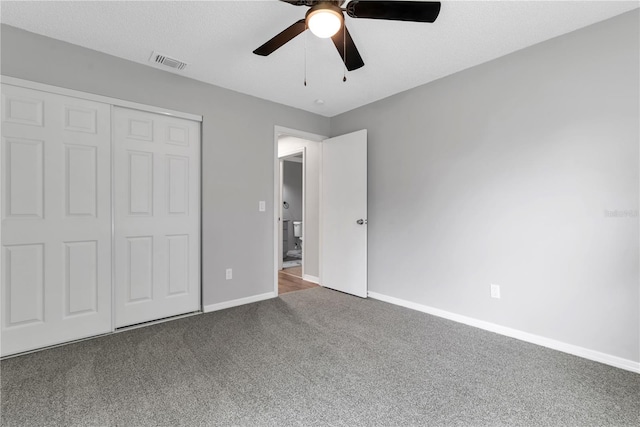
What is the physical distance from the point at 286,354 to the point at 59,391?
1363 millimetres

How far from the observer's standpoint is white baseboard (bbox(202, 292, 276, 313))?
3.20 metres

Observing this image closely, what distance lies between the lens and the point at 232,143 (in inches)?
133

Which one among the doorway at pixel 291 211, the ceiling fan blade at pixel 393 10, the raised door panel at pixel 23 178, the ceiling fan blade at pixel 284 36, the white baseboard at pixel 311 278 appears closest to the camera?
the ceiling fan blade at pixel 393 10

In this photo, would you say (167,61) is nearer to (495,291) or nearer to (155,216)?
(155,216)

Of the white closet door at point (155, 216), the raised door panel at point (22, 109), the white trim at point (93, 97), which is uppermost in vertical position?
the white trim at point (93, 97)

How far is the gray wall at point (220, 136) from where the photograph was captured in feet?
7.95

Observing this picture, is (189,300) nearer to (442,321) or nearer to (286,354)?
(286,354)

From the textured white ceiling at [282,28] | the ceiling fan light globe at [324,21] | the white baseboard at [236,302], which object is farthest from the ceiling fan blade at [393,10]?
the white baseboard at [236,302]

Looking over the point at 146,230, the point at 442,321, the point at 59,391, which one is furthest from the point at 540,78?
the point at 59,391

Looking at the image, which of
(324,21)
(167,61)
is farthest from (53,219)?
(324,21)

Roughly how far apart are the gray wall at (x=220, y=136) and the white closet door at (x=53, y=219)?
276 mm

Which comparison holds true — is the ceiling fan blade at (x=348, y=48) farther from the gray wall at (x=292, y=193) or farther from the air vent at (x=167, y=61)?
the gray wall at (x=292, y=193)

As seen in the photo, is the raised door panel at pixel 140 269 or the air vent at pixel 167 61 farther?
the raised door panel at pixel 140 269

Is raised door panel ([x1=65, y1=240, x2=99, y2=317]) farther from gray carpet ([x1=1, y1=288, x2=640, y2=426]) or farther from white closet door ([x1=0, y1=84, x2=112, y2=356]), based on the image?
gray carpet ([x1=1, y1=288, x2=640, y2=426])
